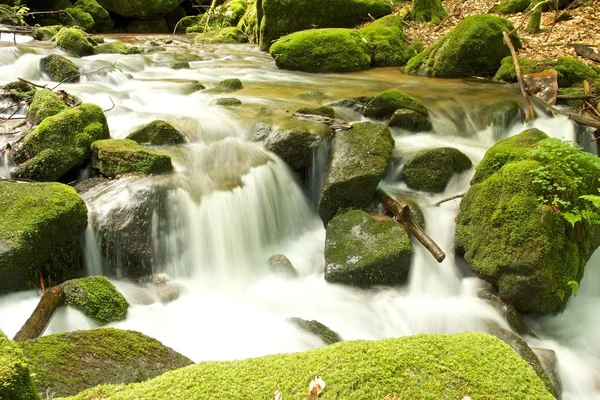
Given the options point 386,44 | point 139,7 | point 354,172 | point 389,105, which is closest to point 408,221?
point 354,172

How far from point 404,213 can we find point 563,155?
188cm

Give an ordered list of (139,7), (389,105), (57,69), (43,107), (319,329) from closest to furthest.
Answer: (319,329), (43,107), (389,105), (57,69), (139,7)

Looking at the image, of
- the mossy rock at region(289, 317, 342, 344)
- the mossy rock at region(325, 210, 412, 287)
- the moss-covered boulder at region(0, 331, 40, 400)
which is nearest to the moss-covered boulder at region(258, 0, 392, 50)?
the mossy rock at region(325, 210, 412, 287)

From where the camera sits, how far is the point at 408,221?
574 cm

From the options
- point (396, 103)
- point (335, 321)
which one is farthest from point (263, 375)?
point (396, 103)

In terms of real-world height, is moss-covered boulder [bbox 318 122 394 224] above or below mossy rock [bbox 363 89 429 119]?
below

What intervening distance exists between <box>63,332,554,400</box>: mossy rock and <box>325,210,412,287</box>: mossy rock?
310 cm

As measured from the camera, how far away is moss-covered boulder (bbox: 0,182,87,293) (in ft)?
14.1

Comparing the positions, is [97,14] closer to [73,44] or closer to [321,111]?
[73,44]

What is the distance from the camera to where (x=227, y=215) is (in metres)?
5.86

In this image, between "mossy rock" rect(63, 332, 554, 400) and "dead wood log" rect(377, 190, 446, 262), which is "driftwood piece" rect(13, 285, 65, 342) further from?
"dead wood log" rect(377, 190, 446, 262)

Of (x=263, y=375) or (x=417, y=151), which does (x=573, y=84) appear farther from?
(x=263, y=375)

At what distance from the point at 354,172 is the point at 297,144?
107 centimetres

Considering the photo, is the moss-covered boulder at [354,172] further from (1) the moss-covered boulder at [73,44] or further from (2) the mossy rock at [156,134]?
(1) the moss-covered boulder at [73,44]
